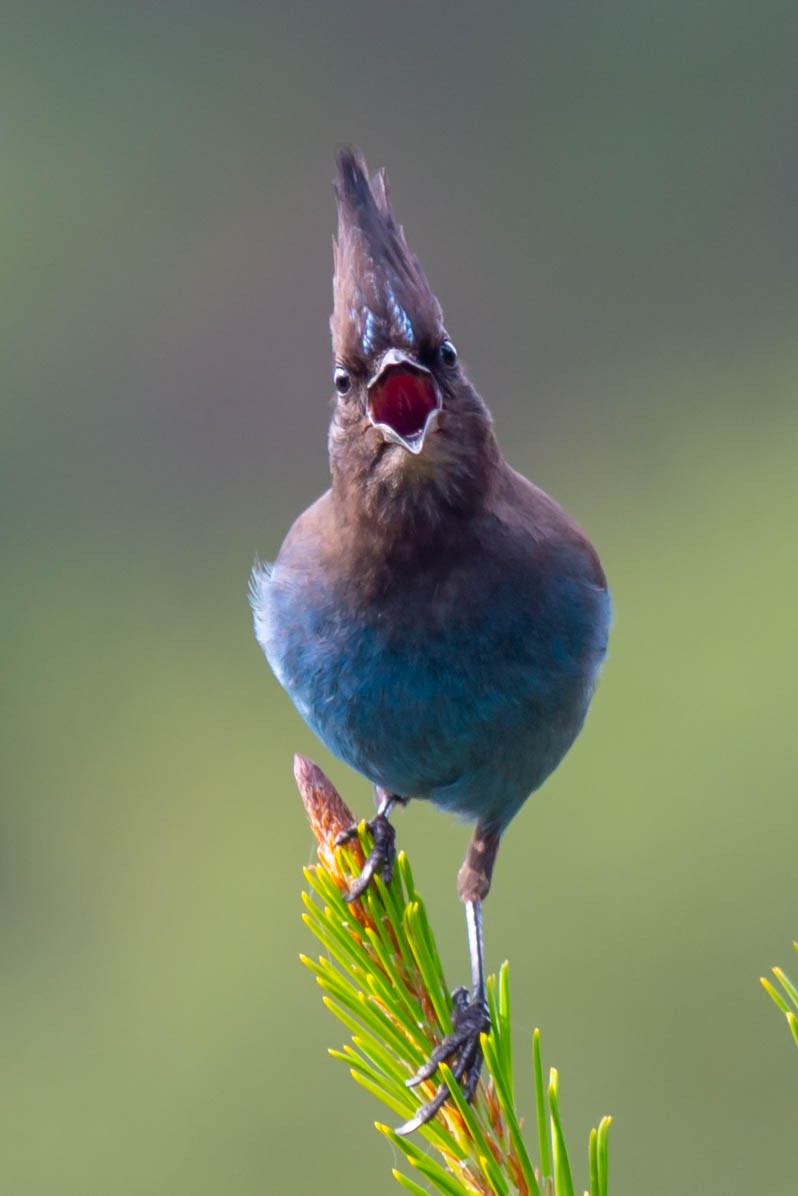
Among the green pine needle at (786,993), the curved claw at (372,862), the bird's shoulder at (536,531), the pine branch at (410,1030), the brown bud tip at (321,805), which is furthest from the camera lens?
the bird's shoulder at (536,531)

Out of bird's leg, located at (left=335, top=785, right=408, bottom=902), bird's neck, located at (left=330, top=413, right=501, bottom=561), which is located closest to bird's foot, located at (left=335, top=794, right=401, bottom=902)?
bird's leg, located at (left=335, top=785, right=408, bottom=902)

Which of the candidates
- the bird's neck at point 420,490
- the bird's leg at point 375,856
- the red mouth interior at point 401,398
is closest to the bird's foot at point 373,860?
the bird's leg at point 375,856

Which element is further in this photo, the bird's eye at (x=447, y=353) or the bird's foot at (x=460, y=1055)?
the bird's eye at (x=447, y=353)

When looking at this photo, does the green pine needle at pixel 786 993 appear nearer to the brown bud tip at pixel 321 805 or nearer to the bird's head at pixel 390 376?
the brown bud tip at pixel 321 805

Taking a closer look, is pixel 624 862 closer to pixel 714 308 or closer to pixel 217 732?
pixel 217 732

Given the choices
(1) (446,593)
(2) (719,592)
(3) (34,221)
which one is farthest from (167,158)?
(1) (446,593)

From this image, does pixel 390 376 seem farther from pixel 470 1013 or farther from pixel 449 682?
pixel 470 1013
